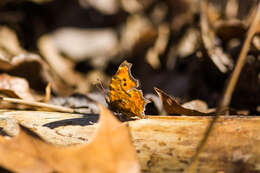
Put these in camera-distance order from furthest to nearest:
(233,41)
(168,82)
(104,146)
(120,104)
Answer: (168,82) → (233,41) → (120,104) → (104,146)

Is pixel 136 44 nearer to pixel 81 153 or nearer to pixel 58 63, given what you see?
pixel 58 63

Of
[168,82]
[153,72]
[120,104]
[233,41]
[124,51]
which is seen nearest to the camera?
[120,104]

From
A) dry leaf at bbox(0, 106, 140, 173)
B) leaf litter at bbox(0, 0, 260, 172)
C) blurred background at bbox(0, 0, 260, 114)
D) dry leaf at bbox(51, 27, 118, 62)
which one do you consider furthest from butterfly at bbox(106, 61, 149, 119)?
dry leaf at bbox(51, 27, 118, 62)

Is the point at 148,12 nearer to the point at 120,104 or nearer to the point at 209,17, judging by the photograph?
the point at 209,17

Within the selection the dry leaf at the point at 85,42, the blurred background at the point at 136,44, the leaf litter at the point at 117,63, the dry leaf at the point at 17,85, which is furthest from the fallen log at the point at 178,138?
the dry leaf at the point at 85,42

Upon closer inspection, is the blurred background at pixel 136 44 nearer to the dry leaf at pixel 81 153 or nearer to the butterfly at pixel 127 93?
the butterfly at pixel 127 93

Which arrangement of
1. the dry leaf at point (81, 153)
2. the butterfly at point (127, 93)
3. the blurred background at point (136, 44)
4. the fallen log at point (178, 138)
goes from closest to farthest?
the dry leaf at point (81, 153)
the fallen log at point (178, 138)
the butterfly at point (127, 93)
the blurred background at point (136, 44)


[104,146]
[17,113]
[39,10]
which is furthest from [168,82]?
[39,10]
